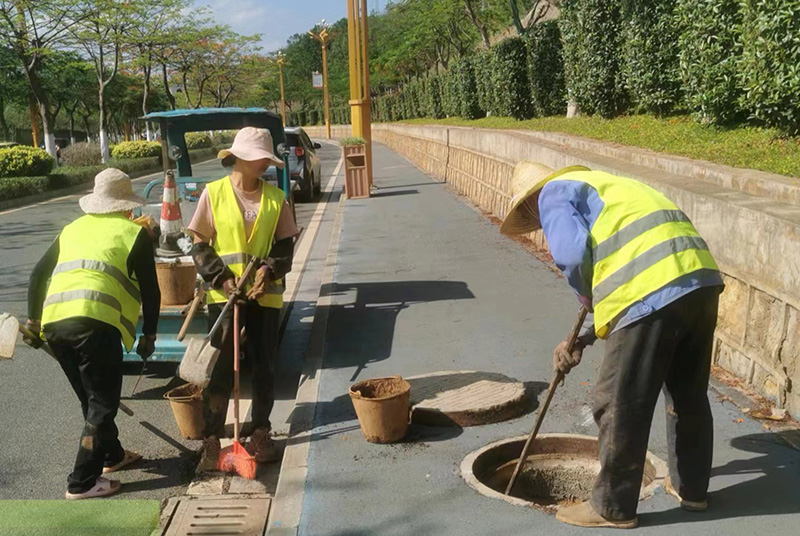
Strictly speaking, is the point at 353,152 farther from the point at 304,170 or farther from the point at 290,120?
the point at 290,120

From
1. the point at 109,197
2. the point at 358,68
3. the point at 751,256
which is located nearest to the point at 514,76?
the point at 358,68

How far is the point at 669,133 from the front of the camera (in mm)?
10383

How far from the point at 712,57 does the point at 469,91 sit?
17.7 metres


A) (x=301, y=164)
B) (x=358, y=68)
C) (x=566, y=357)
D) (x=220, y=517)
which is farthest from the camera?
(x=358, y=68)

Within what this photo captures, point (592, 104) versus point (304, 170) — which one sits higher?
point (592, 104)

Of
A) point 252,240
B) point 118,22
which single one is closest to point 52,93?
point 118,22

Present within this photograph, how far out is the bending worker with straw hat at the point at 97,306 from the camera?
4.30 m

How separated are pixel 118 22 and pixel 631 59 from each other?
2528cm

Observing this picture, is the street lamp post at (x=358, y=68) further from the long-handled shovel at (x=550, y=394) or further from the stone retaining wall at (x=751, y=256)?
the long-handled shovel at (x=550, y=394)

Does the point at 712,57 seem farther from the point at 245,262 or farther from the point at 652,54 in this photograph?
the point at 245,262

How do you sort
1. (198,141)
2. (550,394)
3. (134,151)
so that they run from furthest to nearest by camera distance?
(198,141) → (134,151) → (550,394)

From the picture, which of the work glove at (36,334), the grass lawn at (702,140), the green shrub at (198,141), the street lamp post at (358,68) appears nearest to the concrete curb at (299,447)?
the work glove at (36,334)

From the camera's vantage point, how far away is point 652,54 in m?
11.5

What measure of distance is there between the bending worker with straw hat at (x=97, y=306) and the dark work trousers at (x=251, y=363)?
0.43 m
